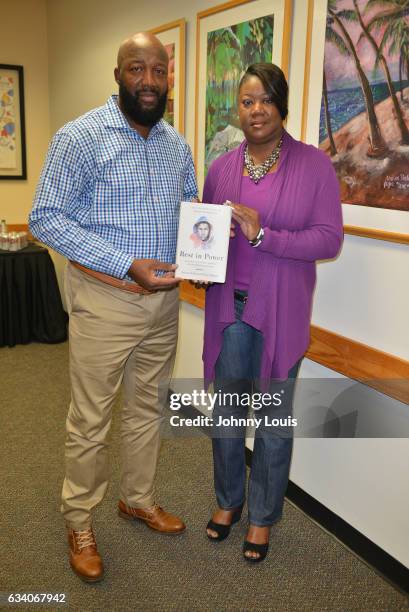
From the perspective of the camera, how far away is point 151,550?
2229mm

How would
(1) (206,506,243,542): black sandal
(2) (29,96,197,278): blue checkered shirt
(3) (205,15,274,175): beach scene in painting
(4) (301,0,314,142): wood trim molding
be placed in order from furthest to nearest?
(3) (205,15,274,175): beach scene in painting
(1) (206,506,243,542): black sandal
(4) (301,0,314,142): wood trim molding
(2) (29,96,197,278): blue checkered shirt

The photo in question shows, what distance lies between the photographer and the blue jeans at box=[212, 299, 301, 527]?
206 cm

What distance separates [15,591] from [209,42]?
2.58m

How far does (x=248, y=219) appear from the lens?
1808 mm

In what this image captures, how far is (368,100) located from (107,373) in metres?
1.30

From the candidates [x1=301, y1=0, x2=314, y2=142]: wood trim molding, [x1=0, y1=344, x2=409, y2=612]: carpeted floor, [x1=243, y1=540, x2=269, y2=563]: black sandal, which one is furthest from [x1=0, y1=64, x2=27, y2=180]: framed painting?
[x1=243, y1=540, x2=269, y2=563]: black sandal

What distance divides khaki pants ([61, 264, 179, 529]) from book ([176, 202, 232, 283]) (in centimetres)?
17

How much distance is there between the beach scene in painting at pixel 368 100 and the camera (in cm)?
181

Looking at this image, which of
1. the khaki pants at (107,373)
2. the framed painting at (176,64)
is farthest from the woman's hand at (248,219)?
the framed painting at (176,64)

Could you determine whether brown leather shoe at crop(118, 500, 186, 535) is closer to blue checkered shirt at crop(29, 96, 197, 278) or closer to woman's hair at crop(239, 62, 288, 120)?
blue checkered shirt at crop(29, 96, 197, 278)

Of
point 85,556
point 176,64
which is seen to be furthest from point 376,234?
point 176,64

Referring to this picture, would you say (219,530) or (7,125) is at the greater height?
(7,125)

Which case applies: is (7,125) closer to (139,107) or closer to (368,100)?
(139,107)

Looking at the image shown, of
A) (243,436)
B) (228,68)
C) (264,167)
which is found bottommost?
(243,436)
